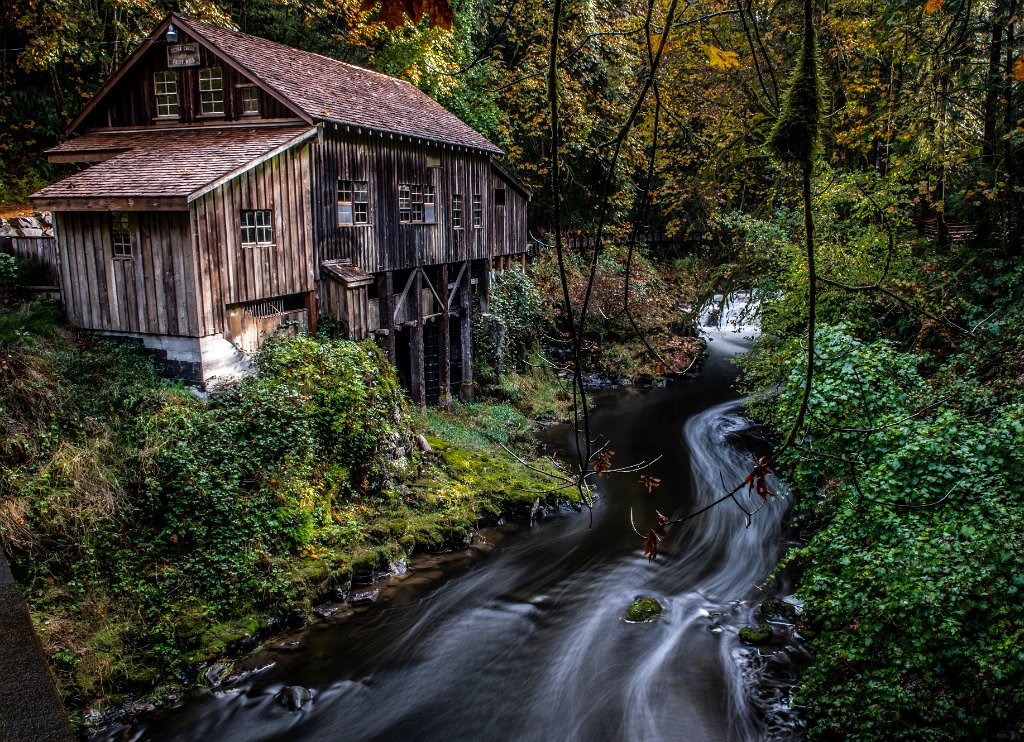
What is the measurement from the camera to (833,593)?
7.37 metres

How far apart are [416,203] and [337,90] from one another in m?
2.97

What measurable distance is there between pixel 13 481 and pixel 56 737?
7.44 meters

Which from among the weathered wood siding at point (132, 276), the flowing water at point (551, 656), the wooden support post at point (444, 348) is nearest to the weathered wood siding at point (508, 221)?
the wooden support post at point (444, 348)

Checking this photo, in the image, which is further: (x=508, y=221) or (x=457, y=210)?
(x=508, y=221)

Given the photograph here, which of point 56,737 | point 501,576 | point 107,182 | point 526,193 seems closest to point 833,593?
point 501,576

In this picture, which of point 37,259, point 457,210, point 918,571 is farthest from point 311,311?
point 918,571

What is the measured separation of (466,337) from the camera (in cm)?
1923

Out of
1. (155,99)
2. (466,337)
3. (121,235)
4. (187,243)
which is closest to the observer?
(187,243)

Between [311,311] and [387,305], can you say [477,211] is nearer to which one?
[387,305]

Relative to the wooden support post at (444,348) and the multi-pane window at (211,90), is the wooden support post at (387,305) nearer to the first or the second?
the wooden support post at (444,348)

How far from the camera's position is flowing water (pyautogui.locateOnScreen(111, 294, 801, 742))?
8031 millimetres

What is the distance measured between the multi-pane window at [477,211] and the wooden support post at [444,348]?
193 cm

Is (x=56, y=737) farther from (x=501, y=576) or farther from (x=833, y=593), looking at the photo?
(x=501, y=576)

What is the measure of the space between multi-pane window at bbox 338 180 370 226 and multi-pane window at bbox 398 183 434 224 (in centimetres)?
119
